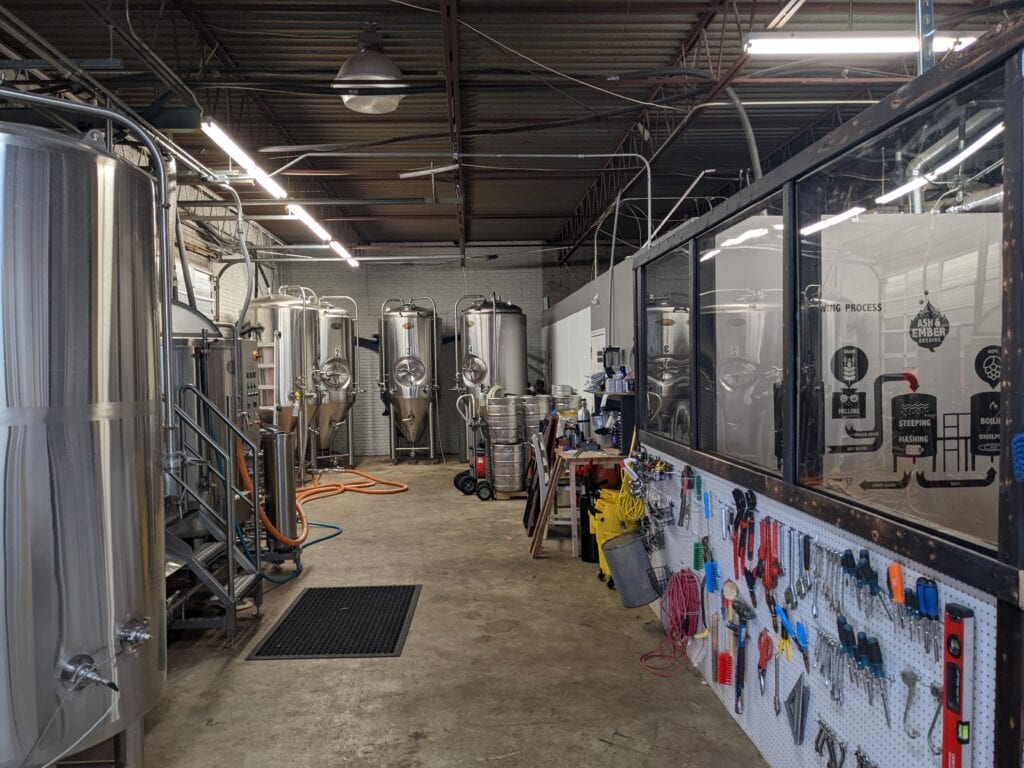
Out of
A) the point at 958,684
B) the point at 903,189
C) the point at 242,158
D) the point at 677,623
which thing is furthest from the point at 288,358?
the point at 958,684

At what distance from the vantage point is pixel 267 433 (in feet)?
17.3

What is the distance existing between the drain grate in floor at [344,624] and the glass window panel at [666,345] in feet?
6.52

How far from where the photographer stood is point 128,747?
2.17m

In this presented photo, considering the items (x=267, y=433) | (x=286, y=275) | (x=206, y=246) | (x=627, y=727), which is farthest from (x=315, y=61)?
(x=286, y=275)

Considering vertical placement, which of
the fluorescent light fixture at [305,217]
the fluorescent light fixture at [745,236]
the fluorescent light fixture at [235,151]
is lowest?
the fluorescent light fixture at [745,236]

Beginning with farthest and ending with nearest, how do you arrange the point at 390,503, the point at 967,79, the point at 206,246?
the point at 206,246, the point at 390,503, the point at 967,79

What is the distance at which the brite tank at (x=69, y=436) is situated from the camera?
1712mm

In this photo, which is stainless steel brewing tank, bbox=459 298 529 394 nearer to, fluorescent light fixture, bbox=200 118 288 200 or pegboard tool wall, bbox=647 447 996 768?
fluorescent light fixture, bbox=200 118 288 200

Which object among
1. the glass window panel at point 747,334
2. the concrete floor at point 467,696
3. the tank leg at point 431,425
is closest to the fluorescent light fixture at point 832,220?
the glass window panel at point 747,334

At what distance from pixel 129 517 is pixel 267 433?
337 centimetres

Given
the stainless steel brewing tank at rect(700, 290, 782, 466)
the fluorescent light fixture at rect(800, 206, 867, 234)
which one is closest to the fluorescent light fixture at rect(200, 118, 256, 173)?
the stainless steel brewing tank at rect(700, 290, 782, 466)

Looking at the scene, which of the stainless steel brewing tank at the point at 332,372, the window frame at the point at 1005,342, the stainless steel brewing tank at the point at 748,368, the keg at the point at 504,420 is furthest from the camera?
the stainless steel brewing tank at the point at 332,372

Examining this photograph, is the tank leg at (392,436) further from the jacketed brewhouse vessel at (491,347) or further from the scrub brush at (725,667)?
the scrub brush at (725,667)

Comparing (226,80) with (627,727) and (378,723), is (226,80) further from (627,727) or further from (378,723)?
(627,727)
